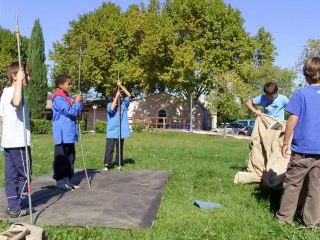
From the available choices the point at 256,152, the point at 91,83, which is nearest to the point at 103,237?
the point at 256,152

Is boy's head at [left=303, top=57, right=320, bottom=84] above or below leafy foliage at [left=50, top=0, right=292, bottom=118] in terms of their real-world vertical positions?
below

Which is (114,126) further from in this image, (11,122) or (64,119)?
(11,122)

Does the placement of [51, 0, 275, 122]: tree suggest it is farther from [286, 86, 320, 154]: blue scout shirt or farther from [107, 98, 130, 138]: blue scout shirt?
[286, 86, 320, 154]: blue scout shirt

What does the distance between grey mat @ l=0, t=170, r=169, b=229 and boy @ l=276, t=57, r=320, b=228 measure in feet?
5.34

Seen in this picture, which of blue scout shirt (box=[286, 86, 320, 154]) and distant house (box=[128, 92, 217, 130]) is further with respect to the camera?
distant house (box=[128, 92, 217, 130])

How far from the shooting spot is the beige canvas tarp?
5918mm

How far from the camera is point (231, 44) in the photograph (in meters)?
42.9

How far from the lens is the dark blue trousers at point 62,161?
697cm

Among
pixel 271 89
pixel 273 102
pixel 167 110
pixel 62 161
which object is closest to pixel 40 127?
pixel 167 110

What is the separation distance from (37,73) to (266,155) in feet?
123

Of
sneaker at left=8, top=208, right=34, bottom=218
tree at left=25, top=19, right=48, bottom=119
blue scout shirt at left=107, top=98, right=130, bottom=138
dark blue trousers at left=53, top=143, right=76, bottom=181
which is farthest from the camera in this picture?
tree at left=25, top=19, right=48, bottom=119

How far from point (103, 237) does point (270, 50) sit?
1880 inches

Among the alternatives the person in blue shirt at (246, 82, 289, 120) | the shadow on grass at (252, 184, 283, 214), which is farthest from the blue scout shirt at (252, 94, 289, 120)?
the shadow on grass at (252, 184, 283, 214)

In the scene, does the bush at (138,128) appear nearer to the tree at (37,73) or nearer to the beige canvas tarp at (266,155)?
the tree at (37,73)
